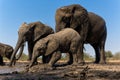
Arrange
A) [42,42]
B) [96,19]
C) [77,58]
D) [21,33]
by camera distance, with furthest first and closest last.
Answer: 1. [96,19]
2. [21,33]
3. [77,58]
4. [42,42]

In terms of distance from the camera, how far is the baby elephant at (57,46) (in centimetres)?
1163

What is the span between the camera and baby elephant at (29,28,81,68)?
11.6 meters

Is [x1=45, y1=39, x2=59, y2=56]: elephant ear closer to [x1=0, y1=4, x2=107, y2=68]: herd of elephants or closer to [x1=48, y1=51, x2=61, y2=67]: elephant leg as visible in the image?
[x1=0, y1=4, x2=107, y2=68]: herd of elephants

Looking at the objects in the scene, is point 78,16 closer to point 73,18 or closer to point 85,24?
point 73,18

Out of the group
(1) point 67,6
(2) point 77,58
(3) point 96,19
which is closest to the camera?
(2) point 77,58

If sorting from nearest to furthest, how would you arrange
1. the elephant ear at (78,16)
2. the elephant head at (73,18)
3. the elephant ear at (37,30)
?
the elephant ear at (37,30)
the elephant head at (73,18)
the elephant ear at (78,16)

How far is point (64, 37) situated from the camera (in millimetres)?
12078

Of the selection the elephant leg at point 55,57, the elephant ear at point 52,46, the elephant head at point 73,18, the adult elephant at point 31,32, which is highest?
the elephant head at point 73,18

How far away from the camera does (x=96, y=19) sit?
16281 millimetres

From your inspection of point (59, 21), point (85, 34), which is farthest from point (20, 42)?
point (85, 34)

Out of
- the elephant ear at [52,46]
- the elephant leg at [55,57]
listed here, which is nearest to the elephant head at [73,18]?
the elephant ear at [52,46]

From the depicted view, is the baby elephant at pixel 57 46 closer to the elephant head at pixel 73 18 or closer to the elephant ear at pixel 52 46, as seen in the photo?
the elephant ear at pixel 52 46

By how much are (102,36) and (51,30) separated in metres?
3.43

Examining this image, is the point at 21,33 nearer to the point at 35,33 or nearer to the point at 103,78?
the point at 35,33
